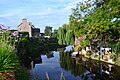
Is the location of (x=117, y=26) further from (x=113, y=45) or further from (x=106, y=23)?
(x=113, y=45)

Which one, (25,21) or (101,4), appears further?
(25,21)

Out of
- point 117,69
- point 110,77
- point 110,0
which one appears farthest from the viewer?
point 117,69

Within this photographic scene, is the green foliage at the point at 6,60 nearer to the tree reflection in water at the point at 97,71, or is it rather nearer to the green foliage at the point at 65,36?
the tree reflection in water at the point at 97,71

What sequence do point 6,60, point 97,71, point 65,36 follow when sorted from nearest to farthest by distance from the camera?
point 6,60 → point 97,71 → point 65,36

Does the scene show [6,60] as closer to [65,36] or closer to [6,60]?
[6,60]

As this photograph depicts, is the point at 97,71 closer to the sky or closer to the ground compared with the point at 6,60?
closer to the ground

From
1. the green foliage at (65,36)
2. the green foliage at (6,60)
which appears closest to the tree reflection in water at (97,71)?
the green foliage at (6,60)

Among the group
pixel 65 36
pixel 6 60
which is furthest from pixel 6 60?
pixel 65 36

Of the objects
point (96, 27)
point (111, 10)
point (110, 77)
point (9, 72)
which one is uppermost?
point (111, 10)

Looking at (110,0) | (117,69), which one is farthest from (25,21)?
(110,0)

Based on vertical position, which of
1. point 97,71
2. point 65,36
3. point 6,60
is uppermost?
point 65,36

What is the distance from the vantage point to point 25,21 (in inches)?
2965

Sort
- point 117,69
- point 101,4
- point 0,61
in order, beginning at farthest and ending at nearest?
point 117,69 → point 101,4 → point 0,61

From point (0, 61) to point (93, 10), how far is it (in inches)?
549
